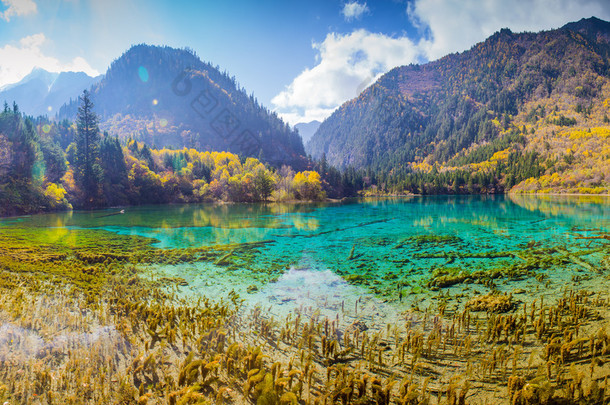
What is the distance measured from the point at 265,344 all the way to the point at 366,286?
23.2 ft

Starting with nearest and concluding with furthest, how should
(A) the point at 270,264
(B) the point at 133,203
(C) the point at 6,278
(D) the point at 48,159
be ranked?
(C) the point at 6,278 < (A) the point at 270,264 < (D) the point at 48,159 < (B) the point at 133,203

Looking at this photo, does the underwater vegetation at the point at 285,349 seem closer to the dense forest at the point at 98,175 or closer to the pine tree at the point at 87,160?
the dense forest at the point at 98,175

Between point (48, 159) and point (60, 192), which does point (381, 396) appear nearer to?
point (60, 192)

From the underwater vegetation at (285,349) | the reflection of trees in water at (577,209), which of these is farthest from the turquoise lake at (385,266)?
the reflection of trees in water at (577,209)

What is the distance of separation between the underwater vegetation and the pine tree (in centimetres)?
8096

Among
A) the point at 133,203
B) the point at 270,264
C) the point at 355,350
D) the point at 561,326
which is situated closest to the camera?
the point at 355,350

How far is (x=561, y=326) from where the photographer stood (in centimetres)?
834

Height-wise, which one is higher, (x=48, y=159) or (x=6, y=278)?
(x=48, y=159)

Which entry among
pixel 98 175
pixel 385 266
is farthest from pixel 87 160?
pixel 385 266

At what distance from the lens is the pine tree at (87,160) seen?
79294 mm

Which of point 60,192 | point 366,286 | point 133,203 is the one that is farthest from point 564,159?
point 60,192

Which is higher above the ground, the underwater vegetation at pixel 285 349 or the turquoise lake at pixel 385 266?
the underwater vegetation at pixel 285 349

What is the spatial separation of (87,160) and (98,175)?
21.4 feet

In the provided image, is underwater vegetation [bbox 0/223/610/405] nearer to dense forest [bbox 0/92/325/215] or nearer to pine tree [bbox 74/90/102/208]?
dense forest [bbox 0/92/325/215]
